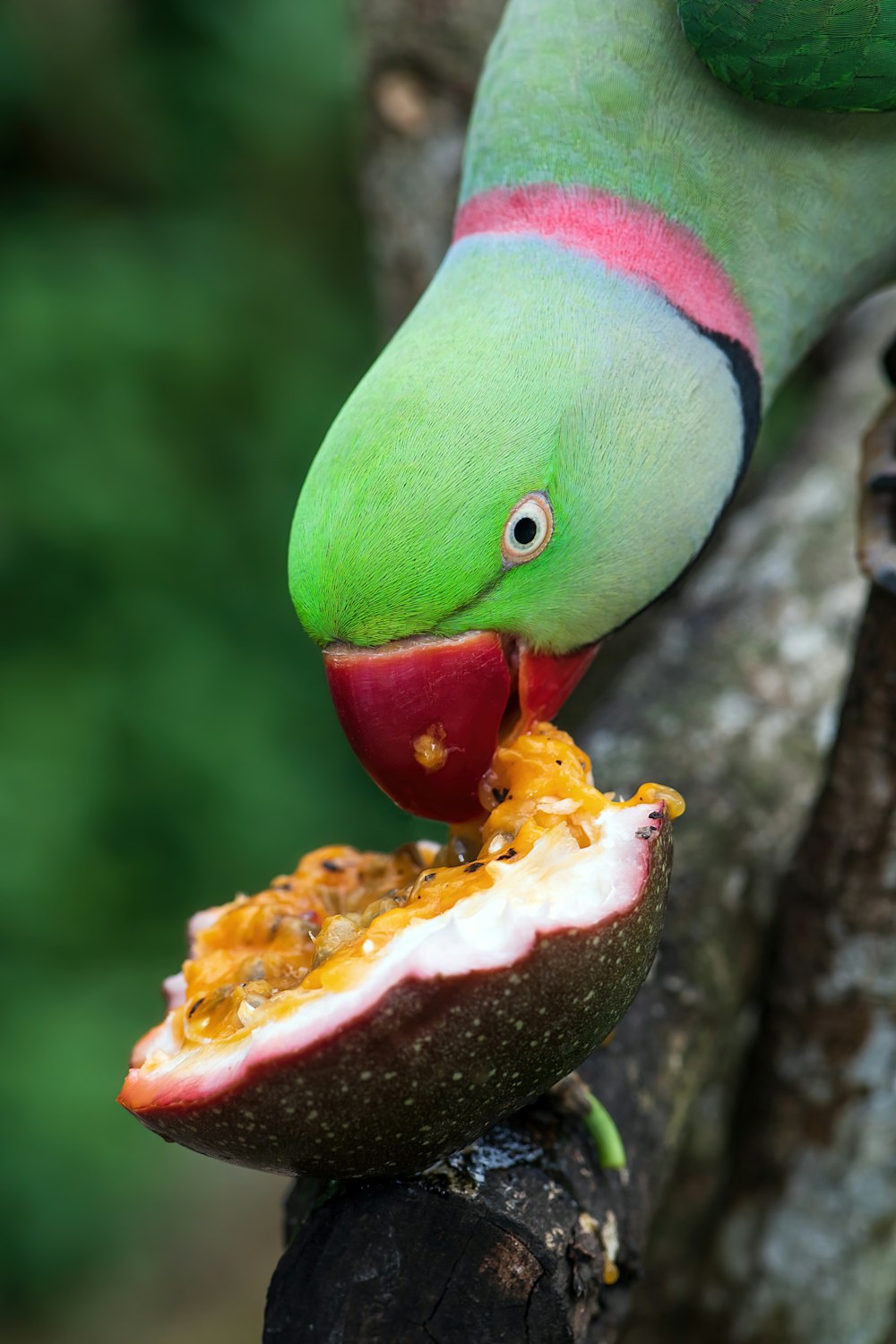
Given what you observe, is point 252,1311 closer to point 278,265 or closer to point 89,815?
point 89,815

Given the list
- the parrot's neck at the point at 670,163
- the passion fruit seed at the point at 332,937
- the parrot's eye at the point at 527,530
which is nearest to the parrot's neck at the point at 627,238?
the parrot's neck at the point at 670,163

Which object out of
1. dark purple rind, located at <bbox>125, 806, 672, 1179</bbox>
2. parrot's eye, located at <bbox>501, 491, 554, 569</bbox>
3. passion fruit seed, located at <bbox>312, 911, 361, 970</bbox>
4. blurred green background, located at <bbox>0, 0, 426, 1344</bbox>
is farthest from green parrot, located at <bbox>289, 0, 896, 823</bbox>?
blurred green background, located at <bbox>0, 0, 426, 1344</bbox>

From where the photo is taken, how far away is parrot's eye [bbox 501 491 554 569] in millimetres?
1100

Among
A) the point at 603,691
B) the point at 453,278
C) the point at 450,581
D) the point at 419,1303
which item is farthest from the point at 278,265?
the point at 419,1303

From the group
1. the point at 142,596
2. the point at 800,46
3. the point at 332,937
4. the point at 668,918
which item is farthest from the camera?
the point at 142,596

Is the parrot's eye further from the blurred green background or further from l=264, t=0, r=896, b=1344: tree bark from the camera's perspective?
the blurred green background

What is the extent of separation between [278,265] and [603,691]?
2369mm

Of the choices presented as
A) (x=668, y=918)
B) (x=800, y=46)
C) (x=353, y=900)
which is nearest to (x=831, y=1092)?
(x=668, y=918)

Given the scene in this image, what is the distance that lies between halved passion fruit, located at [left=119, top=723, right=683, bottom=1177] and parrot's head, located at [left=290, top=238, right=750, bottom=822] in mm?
152

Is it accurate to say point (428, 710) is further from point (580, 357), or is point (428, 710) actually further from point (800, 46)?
point (800, 46)

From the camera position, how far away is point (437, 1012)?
88 centimetres

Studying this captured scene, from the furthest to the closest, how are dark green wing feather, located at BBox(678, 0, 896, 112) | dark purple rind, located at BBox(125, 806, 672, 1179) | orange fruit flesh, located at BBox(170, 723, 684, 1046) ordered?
dark green wing feather, located at BBox(678, 0, 896, 112), orange fruit flesh, located at BBox(170, 723, 684, 1046), dark purple rind, located at BBox(125, 806, 672, 1179)

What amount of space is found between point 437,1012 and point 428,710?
317 millimetres

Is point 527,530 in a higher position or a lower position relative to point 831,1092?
higher
